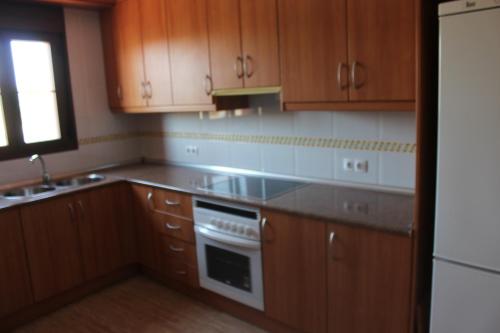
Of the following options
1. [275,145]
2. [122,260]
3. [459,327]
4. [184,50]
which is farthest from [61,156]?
[459,327]

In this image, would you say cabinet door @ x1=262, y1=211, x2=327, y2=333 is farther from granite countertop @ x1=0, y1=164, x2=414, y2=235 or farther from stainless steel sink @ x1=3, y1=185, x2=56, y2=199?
stainless steel sink @ x1=3, y1=185, x2=56, y2=199

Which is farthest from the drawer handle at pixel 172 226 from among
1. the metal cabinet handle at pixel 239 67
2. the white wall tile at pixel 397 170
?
the white wall tile at pixel 397 170

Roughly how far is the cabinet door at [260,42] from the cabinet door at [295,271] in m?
0.80

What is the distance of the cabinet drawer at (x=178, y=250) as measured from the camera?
2875mm

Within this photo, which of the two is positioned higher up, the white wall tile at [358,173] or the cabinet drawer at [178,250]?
the white wall tile at [358,173]

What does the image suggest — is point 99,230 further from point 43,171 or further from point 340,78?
point 340,78

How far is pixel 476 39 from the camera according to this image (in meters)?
1.47

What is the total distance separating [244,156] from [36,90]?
68.8 inches

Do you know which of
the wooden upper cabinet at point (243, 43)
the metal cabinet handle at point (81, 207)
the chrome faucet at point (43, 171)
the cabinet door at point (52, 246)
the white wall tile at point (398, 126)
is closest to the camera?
the white wall tile at point (398, 126)

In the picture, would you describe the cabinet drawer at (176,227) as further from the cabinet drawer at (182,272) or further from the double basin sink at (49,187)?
the double basin sink at (49,187)

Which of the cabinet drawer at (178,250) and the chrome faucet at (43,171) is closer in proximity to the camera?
the cabinet drawer at (178,250)

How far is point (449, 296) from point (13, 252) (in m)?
2.52

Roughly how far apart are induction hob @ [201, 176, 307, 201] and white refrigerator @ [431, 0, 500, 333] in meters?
1.05

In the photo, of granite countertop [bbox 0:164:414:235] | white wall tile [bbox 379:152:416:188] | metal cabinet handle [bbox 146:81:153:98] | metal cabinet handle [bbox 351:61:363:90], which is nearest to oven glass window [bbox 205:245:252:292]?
granite countertop [bbox 0:164:414:235]
